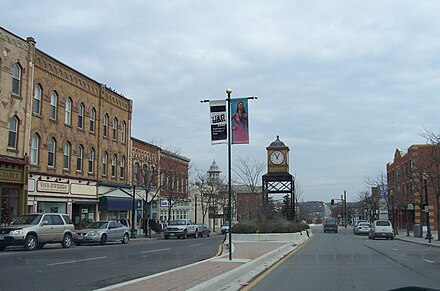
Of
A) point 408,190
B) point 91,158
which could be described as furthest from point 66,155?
point 408,190

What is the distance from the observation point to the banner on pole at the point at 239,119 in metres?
16.6

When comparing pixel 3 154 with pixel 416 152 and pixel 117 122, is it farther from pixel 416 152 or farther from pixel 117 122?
pixel 416 152

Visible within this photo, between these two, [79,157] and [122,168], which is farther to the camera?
[122,168]

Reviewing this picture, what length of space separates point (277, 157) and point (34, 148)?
1702 cm

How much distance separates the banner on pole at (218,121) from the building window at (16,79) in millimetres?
18671

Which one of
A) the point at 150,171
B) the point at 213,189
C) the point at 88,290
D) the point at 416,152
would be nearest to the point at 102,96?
the point at 150,171

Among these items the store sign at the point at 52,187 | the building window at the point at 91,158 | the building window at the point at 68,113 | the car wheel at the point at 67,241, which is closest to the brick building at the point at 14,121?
the store sign at the point at 52,187

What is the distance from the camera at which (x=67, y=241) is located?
2645 centimetres

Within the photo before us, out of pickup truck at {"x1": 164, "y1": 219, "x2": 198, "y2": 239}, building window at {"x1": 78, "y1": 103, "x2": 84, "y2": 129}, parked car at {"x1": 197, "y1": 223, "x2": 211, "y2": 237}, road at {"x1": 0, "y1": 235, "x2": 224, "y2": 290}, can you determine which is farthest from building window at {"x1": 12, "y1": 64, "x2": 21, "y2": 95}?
parked car at {"x1": 197, "y1": 223, "x2": 211, "y2": 237}

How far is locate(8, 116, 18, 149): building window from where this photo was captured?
1183 inches

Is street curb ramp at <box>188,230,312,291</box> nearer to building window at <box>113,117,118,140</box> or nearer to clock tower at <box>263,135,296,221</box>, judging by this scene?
clock tower at <box>263,135,296,221</box>

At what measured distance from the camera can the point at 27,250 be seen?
23234mm

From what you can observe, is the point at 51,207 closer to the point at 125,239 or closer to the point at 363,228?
the point at 125,239

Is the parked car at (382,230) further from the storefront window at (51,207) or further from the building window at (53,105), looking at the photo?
the building window at (53,105)
